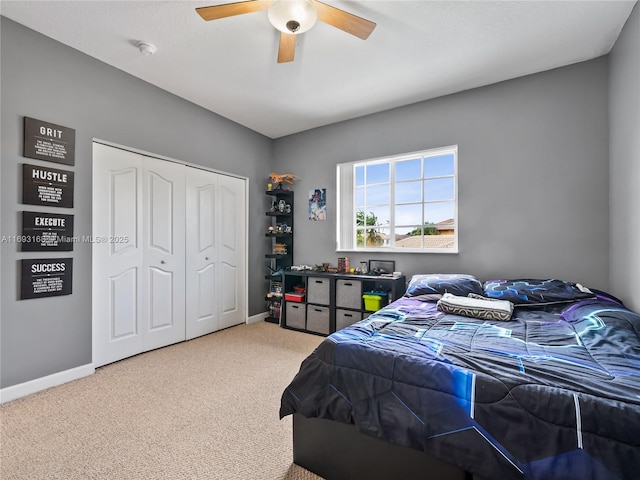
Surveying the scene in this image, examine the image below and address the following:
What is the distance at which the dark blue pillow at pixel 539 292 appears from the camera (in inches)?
89.4

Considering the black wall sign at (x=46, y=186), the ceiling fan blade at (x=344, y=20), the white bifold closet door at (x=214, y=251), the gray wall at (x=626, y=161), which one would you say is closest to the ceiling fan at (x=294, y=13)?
the ceiling fan blade at (x=344, y=20)

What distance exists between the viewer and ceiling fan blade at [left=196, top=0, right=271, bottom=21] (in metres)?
1.75

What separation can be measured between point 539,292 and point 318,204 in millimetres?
2654

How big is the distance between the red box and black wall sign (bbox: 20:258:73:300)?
220 cm

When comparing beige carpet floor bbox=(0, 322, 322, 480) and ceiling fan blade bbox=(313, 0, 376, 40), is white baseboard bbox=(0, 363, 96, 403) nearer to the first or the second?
beige carpet floor bbox=(0, 322, 322, 480)

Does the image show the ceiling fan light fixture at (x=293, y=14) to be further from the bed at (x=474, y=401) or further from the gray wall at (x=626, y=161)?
the gray wall at (x=626, y=161)

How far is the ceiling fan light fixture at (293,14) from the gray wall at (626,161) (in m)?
2.15

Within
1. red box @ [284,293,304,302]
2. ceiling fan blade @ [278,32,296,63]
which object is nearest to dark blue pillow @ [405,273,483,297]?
red box @ [284,293,304,302]

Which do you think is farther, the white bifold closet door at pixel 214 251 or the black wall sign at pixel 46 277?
the white bifold closet door at pixel 214 251

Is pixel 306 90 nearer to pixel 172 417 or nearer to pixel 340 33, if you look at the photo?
pixel 340 33

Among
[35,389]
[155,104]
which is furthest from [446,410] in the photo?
[155,104]

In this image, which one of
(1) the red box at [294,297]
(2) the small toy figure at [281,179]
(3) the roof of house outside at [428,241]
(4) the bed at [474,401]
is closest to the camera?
(4) the bed at [474,401]

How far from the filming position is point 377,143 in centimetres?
369

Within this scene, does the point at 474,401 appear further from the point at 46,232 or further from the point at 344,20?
the point at 46,232
